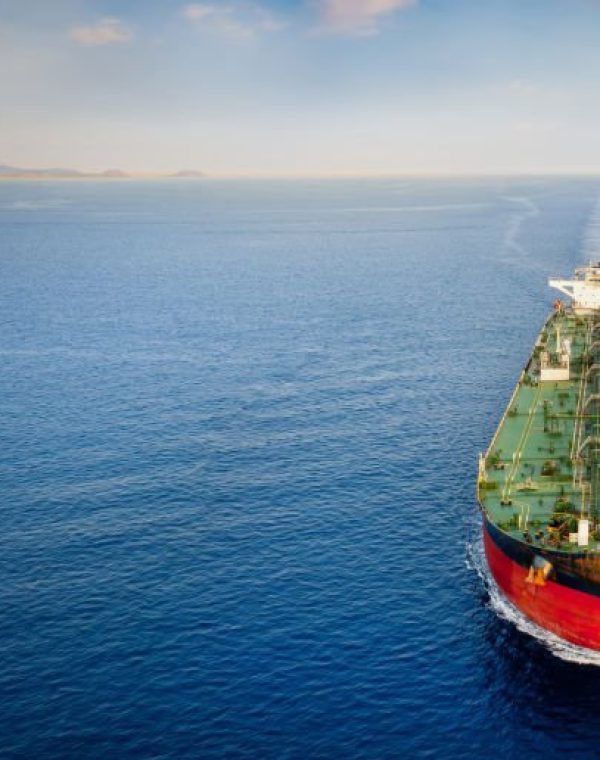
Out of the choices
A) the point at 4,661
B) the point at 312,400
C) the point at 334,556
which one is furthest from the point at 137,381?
the point at 4,661

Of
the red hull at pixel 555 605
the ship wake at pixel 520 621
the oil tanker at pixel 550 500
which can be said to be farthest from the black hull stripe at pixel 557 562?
the ship wake at pixel 520 621

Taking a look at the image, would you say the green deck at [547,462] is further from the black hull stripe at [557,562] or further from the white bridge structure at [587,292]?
the white bridge structure at [587,292]

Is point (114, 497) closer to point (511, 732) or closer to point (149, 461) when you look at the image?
point (149, 461)

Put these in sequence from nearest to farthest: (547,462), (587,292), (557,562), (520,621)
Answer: (557,562), (520,621), (547,462), (587,292)

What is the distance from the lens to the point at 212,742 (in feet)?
154

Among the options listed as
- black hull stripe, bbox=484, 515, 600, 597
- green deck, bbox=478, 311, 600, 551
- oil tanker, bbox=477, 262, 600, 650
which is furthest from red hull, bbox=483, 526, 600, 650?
green deck, bbox=478, 311, 600, 551

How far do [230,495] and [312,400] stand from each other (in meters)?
26.8

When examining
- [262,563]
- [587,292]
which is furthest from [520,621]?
[587,292]

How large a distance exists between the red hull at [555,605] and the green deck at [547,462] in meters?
2.44

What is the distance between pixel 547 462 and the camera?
68.1m

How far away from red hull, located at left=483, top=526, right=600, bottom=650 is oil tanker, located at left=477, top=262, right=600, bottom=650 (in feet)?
0.20

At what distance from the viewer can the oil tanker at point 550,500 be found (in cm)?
5366

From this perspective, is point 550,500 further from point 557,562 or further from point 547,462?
point 557,562

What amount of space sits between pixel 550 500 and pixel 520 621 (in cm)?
928
